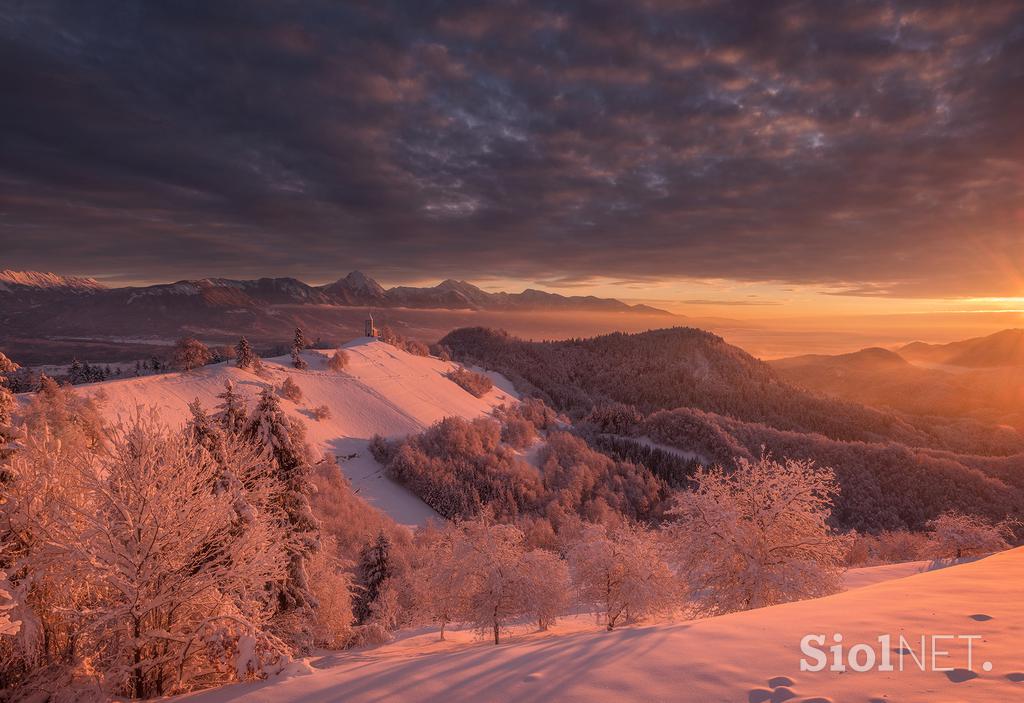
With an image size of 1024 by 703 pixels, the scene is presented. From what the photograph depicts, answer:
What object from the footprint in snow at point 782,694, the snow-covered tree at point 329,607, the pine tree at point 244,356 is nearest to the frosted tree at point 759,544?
the footprint in snow at point 782,694

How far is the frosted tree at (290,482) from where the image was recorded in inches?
810

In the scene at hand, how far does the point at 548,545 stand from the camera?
55.0 m

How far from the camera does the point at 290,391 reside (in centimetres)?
7438

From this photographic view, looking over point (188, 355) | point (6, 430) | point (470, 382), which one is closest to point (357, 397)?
point (188, 355)

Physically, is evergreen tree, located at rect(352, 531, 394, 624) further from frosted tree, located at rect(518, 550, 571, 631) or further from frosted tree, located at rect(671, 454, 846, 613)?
frosted tree, located at rect(671, 454, 846, 613)

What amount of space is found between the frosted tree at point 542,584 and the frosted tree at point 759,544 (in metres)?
8.61

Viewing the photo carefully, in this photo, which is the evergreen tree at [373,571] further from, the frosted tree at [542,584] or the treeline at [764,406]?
the treeline at [764,406]

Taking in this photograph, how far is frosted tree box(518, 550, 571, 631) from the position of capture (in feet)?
89.0

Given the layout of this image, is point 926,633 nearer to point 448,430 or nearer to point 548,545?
point 548,545

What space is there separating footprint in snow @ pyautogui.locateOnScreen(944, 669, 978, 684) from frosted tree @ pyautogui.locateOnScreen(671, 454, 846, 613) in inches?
536

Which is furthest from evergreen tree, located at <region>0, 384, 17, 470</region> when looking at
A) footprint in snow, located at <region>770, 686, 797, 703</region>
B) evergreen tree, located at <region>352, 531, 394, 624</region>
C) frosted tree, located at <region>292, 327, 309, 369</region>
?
frosted tree, located at <region>292, 327, 309, 369</region>

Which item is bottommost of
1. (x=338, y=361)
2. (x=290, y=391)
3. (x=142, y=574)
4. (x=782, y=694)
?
(x=290, y=391)

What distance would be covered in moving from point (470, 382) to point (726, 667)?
104705 millimetres

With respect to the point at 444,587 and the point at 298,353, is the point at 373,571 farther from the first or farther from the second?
the point at 298,353
